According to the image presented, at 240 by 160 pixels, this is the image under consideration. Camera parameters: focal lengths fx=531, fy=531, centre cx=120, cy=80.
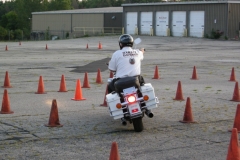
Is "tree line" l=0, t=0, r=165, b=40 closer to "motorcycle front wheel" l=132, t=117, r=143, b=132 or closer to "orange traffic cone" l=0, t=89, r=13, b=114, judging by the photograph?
"orange traffic cone" l=0, t=89, r=13, b=114

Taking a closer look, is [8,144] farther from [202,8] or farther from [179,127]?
[202,8]

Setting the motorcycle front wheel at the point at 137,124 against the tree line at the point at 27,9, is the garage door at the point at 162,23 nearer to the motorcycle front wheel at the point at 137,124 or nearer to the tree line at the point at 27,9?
the motorcycle front wheel at the point at 137,124

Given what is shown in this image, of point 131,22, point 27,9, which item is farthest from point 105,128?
point 27,9

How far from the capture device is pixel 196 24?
6022 centimetres

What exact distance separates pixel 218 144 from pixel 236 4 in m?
50.3

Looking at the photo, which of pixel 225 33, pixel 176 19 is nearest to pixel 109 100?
pixel 225 33

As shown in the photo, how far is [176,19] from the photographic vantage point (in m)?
63.0

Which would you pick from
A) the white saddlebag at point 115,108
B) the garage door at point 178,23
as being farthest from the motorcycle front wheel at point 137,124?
the garage door at point 178,23

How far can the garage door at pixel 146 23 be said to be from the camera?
220 feet

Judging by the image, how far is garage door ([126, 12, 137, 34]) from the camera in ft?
227

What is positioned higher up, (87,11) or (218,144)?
(87,11)

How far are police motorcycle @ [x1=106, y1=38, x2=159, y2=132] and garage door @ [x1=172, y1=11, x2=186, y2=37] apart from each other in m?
52.7

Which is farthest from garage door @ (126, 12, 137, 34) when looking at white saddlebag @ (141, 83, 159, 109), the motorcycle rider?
white saddlebag @ (141, 83, 159, 109)

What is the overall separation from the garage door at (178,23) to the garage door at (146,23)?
4.26m
